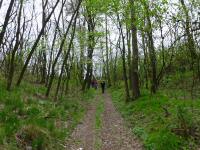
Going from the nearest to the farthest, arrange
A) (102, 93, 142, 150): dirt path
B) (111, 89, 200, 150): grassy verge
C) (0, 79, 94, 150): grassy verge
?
(0, 79, 94, 150): grassy verge, (111, 89, 200, 150): grassy verge, (102, 93, 142, 150): dirt path

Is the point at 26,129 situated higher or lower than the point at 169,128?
higher

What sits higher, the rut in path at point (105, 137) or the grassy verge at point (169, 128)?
the grassy verge at point (169, 128)

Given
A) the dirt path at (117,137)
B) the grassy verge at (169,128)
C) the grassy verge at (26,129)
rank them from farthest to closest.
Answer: the dirt path at (117,137) → the grassy verge at (169,128) → the grassy verge at (26,129)

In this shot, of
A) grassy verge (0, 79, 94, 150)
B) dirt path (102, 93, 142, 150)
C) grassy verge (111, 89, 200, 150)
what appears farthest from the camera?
dirt path (102, 93, 142, 150)

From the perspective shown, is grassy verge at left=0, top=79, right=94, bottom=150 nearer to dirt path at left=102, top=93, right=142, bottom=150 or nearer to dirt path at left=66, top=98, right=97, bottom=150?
dirt path at left=66, top=98, right=97, bottom=150

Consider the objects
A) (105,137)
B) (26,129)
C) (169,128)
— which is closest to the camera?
(26,129)

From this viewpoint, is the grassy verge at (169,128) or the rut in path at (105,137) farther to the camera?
the rut in path at (105,137)

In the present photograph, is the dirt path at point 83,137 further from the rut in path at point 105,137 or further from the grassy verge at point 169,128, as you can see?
the grassy verge at point 169,128

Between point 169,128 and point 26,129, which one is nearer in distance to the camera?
point 26,129

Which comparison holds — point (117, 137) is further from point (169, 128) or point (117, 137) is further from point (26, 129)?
point (26, 129)

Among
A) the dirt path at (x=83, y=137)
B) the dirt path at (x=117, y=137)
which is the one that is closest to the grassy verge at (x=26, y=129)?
the dirt path at (x=83, y=137)

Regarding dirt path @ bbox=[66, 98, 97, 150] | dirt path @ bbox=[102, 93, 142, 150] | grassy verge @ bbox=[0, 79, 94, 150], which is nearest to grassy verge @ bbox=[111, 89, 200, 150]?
dirt path @ bbox=[102, 93, 142, 150]

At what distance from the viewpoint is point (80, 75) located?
3506 cm

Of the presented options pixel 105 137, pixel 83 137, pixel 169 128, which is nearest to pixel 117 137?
pixel 105 137
